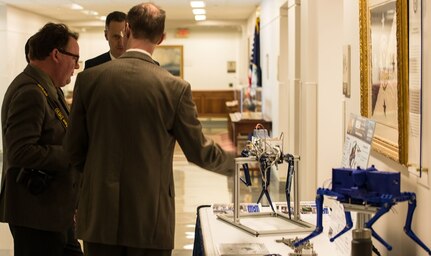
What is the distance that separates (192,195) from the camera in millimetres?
8430

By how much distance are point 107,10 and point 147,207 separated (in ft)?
46.9

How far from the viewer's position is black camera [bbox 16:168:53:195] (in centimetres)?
310

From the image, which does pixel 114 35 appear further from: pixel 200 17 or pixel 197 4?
pixel 200 17

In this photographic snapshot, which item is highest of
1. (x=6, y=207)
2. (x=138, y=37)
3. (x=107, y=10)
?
(x=107, y=10)

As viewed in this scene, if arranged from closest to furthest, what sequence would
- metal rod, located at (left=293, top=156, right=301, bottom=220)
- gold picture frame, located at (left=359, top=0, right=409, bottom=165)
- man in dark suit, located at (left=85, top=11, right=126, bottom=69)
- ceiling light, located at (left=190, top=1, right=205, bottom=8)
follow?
gold picture frame, located at (left=359, top=0, right=409, bottom=165), metal rod, located at (left=293, top=156, right=301, bottom=220), man in dark suit, located at (left=85, top=11, right=126, bottom=69), ceiling light, located at (left=190, top=1, right=205, bottom=8)

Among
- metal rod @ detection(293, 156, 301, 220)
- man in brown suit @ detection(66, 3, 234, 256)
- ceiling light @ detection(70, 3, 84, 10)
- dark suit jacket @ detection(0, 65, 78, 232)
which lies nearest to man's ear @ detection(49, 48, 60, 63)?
dark suit jacket @ detection(0, 65, 78, 232)

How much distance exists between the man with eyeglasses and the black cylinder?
63.2 inches

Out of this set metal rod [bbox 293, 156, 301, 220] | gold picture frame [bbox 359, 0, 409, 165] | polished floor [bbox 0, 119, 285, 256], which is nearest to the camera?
gold picture frame [bbox 359, 0, 409, 165]

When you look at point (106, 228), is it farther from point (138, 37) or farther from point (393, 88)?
point (393, 88)

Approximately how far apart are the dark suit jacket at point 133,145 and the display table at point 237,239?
19 cm

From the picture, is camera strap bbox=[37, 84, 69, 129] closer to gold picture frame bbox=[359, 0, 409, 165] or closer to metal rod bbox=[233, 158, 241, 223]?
metal rod bbox=[233, 158, 241, 223]

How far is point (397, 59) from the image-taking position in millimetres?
2418

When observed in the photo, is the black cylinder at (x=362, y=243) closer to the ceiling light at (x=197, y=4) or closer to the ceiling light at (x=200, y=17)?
the ceiling light at (x=197, y=4)

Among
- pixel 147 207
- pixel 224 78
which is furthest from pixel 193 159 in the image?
pixel 224 78
